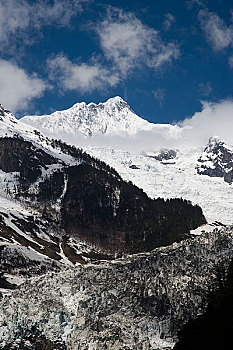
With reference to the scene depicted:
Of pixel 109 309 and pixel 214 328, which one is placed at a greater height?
pixel 214 328

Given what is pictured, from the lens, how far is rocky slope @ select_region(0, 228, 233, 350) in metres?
124

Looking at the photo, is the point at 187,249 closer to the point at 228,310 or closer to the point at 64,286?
the point at 64,286

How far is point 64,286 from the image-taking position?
525 ft

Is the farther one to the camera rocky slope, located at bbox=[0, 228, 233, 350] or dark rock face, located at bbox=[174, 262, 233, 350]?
rocky slope, located at bbox=[0, 228, 233, 350]

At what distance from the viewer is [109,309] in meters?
138

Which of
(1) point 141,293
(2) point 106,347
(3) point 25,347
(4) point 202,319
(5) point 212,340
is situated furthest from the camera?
(1) point 141,293

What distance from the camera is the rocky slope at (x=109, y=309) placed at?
124 metres

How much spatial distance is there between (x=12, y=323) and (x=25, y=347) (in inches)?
414

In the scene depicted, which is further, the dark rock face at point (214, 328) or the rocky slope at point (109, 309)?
the rocky slope at point (109, 309)

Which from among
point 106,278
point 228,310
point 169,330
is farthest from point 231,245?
point 228,310

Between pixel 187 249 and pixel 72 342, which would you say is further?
pixel 187 249

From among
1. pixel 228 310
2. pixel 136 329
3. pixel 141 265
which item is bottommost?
pixel 136 329

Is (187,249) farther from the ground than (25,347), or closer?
farther from the ground

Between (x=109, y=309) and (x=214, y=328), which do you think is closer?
(x=214, y=328)
